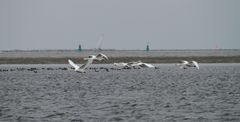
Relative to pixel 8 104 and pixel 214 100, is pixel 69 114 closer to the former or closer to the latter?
pixel 8 104

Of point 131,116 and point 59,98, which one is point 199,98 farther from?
point 131,116

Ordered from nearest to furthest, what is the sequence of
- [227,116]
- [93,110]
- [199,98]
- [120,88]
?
[227,116] → [93,110] → [199,98] → [120,88]

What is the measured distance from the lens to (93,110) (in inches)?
1342

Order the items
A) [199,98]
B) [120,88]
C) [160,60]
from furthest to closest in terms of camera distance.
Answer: [160,60], [120,88], [199,98]

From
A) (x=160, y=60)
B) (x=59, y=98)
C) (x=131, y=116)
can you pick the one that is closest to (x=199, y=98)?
(x=59, y=98)

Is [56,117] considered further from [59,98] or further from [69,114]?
[59,98]

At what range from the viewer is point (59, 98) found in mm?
41594

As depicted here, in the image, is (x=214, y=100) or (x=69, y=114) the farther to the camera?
(x=214, y=100)

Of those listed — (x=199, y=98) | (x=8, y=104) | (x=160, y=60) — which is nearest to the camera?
(x=8, y=104)

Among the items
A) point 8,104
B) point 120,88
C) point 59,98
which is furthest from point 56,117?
point 120,88

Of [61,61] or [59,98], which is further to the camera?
[61,61]

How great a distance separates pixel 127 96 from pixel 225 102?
697cm

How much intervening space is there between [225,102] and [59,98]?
9.23 m

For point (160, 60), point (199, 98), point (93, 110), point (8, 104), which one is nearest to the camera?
point (93, 110)
